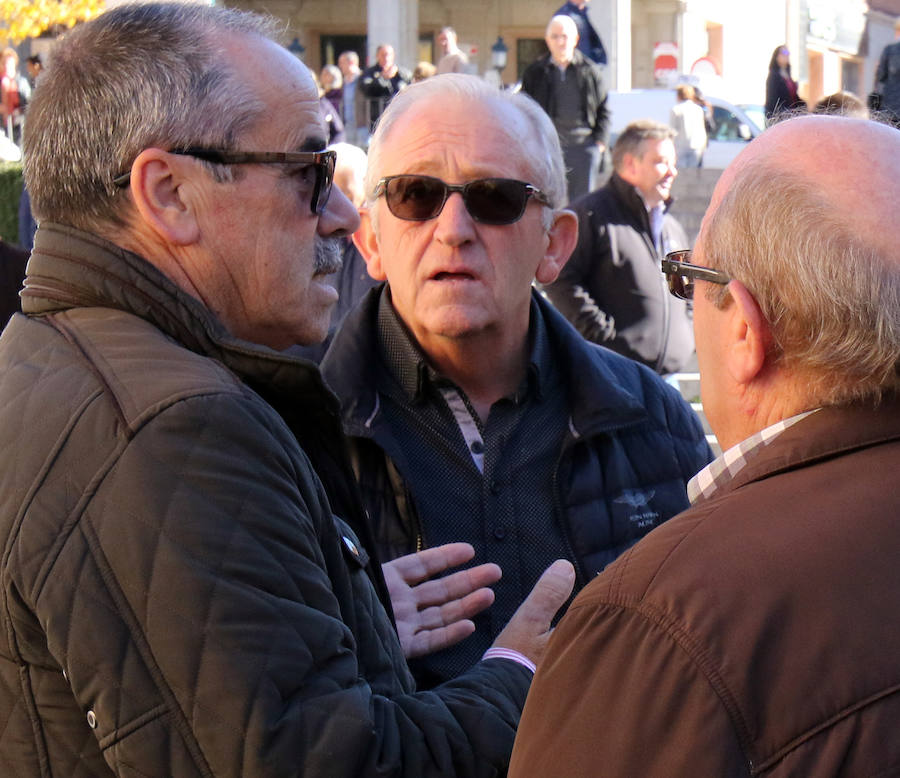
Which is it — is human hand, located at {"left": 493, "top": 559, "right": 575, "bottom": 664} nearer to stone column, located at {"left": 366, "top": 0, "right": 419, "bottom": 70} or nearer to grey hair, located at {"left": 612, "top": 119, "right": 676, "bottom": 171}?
grey hair, located at {"left": 612, "top": 119, "right": 676, "bottom": 171}

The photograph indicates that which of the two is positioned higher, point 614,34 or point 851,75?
point 614,34

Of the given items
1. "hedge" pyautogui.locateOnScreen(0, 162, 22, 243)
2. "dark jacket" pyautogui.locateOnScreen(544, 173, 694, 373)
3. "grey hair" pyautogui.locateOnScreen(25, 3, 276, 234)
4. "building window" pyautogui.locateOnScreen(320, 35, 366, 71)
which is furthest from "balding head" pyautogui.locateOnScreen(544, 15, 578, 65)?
"building window" pyautogui.locateOnScreen(320, 35, 366, 71)

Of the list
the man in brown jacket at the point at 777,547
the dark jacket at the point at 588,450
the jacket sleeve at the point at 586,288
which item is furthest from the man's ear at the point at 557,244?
the jacket sleeve at the point at 586,288

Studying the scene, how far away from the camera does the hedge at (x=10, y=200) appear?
1497cm

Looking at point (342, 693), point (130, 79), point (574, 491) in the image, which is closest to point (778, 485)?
point (342, 693)

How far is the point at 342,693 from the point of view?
169 centimetres

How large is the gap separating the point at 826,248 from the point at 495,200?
1.43 m

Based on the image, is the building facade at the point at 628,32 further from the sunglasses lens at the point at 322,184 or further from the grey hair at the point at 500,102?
the sunglasses lens at the point at 322,184

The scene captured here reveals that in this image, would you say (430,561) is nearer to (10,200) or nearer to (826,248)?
(826,248)

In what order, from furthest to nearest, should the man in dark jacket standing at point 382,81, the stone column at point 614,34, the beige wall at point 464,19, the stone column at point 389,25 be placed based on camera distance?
the beige wall at point 464,19 → the stone column at point 389,25 → the stone column at point 614,34 → the man in dark jacket standing at point 382,81

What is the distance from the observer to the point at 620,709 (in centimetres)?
150

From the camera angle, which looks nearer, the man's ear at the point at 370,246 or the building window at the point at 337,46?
the man's ear at the point at 370,246

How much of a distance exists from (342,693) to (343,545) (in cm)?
28

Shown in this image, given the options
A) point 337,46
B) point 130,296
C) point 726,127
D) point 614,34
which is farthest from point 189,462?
point 337,46
